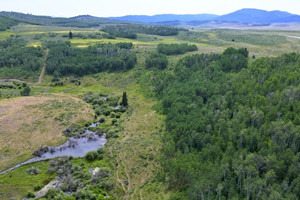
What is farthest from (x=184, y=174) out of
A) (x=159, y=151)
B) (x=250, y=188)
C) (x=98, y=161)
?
(x=98, y=161)

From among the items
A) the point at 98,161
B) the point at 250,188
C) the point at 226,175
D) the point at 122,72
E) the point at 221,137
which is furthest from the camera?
the point at 122,72

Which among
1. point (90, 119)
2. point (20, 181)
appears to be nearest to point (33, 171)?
point (20, 181)

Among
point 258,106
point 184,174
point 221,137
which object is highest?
point 258,106

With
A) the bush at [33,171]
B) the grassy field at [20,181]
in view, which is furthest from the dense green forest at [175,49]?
the bush at [33,171]

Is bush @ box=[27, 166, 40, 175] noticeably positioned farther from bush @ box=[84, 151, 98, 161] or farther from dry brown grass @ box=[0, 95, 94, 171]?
bush @ box=[84, 151, 98, 161]

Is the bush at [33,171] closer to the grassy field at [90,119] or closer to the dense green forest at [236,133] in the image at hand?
the grassy field at [90,119]

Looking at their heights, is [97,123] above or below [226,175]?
below

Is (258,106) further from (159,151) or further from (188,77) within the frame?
(188,77)

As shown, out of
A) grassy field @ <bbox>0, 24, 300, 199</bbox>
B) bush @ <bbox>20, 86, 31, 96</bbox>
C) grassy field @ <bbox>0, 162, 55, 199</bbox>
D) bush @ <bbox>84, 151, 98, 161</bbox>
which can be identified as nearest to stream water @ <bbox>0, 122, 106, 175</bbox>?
grassy field @ <bbox>0, 24, 300, 199</bbox>
